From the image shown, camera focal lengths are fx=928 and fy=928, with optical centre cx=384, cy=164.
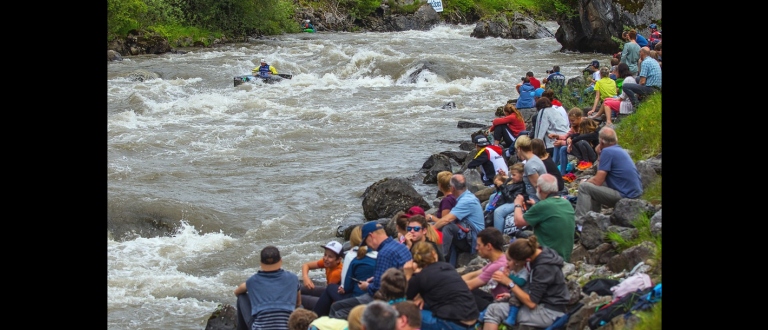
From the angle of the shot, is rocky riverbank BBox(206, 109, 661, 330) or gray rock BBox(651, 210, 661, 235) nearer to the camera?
rocky riverbank BBox(206, 109, 661, 330)

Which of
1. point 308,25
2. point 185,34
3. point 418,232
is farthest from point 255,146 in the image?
point 308,25

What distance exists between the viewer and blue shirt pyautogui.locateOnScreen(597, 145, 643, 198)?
12172 millimetres

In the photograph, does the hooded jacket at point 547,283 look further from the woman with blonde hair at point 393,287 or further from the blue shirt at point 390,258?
the blue shirt at point 390,258

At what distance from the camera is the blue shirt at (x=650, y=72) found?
1791cm

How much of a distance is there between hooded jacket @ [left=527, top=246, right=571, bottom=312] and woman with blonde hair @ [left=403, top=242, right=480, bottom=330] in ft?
1.94

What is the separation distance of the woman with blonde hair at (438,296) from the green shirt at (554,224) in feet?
6.20

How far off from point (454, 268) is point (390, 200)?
282 inches

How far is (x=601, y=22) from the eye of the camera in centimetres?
4400

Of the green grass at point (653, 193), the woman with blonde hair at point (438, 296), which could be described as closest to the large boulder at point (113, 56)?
the green grass at point (653, 193)

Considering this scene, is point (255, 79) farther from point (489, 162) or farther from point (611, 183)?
point (611, 183)

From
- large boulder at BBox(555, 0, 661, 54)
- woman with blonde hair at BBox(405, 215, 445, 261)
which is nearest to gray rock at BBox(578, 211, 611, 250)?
woman with blonde hair at BBox(405, 215, 445, 261)

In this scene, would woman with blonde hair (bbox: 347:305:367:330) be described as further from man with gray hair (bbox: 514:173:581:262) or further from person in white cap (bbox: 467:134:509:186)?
person in white cap (bbox: 467:134:509:186)
